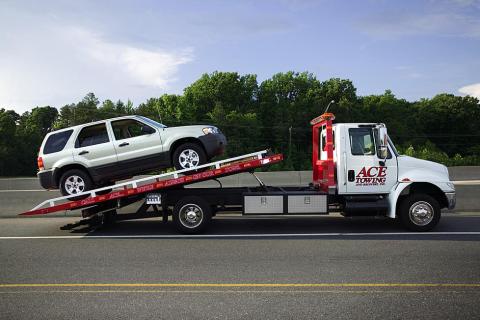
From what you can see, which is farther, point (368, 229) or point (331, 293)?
point (368, 229)

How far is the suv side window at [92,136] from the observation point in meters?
9.24

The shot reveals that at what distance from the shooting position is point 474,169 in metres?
17.8

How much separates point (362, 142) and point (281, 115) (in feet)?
258

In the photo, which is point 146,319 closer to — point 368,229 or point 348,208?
point 348,208

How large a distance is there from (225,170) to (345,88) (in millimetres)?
78589

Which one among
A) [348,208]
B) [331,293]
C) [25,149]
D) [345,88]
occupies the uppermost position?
[345,88]

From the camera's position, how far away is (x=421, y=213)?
8992 millimetres

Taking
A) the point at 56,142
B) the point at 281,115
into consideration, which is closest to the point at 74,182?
the point at 56,142

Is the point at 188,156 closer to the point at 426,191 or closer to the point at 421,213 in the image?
the point at 421,213

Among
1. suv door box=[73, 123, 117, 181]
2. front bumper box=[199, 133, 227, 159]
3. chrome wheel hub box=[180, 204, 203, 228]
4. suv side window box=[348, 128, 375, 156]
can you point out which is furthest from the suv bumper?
suv side window box=[348, 128, 375, 156]

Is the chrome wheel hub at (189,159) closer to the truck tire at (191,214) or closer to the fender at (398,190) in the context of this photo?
the truck tire at (191,214)

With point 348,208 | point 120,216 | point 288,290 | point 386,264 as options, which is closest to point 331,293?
point 288,290

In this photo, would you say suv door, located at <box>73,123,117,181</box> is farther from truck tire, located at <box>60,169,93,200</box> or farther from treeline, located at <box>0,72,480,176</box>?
treeline, located at <box>0,72,480,176</box>

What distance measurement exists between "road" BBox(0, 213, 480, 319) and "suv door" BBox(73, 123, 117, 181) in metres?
1.42
